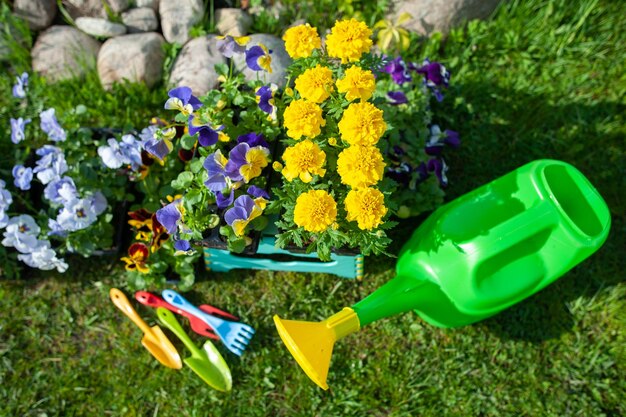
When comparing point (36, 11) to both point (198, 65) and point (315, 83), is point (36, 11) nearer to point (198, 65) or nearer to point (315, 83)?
point (198, 65)

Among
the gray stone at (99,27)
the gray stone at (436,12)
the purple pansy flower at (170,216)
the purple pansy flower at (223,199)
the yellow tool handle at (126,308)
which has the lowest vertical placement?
the yellow tool handle at (126,308)

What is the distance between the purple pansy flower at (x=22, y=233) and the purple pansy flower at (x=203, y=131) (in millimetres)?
636

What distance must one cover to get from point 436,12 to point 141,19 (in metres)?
1.12

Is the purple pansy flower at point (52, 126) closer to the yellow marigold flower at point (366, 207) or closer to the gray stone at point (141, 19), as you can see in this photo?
the gray stone at point (141, 19)

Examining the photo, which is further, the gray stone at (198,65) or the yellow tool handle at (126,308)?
the gray stone at (198,65)

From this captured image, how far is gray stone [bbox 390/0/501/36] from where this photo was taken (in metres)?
1.98

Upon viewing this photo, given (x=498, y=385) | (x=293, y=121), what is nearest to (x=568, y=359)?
(x=498, y=385)

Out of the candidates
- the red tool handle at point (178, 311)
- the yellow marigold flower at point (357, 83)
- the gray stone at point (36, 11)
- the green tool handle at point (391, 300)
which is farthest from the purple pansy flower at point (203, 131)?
the gray stone at point (36, 11)

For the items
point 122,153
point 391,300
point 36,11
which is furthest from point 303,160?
point 36,11

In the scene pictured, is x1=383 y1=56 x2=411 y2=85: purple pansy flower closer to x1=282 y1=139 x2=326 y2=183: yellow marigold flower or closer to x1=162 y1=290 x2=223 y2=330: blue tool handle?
x1=282 y1=139 x2=326 y2=183: yellow marigold flower

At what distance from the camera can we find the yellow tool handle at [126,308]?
1.76m

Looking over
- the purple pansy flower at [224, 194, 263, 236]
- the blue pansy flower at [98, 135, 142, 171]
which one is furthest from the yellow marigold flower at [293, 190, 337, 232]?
the blue pansy flower at [98, 135, 142, 171]

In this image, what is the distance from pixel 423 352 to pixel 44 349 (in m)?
1.27

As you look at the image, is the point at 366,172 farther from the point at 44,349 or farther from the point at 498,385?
the point at 44,349
